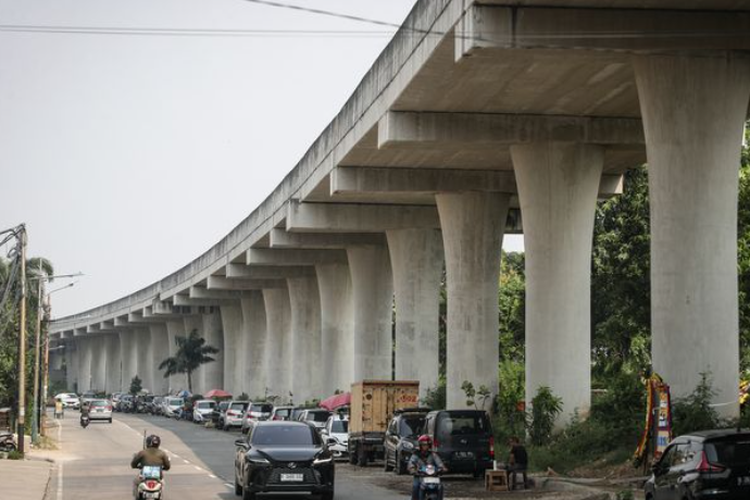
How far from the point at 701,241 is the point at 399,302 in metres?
28.8

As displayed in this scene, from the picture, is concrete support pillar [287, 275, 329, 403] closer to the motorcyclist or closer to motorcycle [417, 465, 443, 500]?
the motorcyclist

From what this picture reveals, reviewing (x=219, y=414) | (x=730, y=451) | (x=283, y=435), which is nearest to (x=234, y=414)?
(x=219, y=414)

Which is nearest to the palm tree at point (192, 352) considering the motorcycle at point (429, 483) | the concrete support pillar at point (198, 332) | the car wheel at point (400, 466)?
the concrete support pillar at point (198, 332)

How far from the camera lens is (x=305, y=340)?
76875mm

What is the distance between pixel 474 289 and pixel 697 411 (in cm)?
2051

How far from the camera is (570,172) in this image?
123 feet

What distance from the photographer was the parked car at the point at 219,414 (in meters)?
72.5

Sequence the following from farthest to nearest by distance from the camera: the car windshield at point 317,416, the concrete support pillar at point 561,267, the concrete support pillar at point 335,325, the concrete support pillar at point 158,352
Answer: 1. the concrete support pillar at point 158,352
2. the concrete support pillar at point 335,325
3. the car windshield at point 317,416
4. the concrete support pillar at point 561,267

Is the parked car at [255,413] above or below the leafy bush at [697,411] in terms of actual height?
below

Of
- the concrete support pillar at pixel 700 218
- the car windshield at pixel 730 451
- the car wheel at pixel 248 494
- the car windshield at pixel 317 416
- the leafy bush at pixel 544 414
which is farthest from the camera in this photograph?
the car windshield at pixel 317 416

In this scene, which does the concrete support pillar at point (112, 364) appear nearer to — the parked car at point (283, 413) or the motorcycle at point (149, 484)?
the parked car at point (283, 413)

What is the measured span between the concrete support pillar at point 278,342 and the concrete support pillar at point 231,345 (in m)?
17.4

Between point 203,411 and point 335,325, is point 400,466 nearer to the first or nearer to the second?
point 335,325

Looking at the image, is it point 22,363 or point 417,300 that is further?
point 417,300
